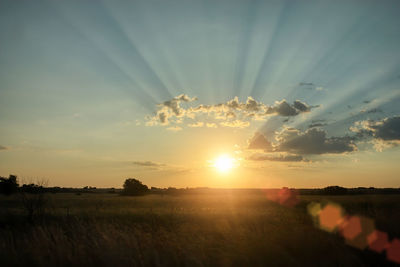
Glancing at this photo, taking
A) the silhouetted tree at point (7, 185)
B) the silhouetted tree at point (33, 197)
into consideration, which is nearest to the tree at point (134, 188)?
the silhouetted tree at point (7, 185)

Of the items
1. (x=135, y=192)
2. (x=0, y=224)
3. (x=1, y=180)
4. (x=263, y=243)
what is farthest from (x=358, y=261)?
(x=135, y=192)

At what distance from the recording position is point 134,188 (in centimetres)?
10644

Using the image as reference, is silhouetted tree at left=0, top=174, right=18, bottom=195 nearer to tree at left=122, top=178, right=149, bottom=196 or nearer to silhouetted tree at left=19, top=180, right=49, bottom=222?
tree at left=122, top=178, right=149, bottom=196

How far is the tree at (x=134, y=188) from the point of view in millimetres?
105556

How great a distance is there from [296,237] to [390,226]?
2.86m

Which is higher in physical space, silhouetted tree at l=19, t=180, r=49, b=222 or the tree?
the tree

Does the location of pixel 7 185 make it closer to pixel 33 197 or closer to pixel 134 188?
pixel 134 188

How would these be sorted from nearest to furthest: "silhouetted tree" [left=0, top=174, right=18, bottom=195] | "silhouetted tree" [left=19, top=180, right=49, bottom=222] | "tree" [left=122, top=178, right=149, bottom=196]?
1. "silhouetted tree" [left=19, top=180, right=49, bottom=222]
2. "silhouetted tree" [left=0, top=174, right=18, bottom=195]
3. "tree" [left=122, top=178, right=149, bottom=196]

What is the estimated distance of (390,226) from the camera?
9.14m

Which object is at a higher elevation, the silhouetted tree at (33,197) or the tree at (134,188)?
the tree at (134,188)

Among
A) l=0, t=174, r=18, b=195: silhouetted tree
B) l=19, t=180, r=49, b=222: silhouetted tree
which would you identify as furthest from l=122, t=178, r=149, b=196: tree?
l=19, t=180, r=49, b=222: silhouetted tree

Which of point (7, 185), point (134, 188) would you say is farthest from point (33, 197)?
point (134, 188)

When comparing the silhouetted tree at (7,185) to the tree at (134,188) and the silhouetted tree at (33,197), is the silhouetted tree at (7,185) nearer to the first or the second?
the tree at (134,188)

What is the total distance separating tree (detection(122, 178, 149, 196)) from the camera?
4156 inches
